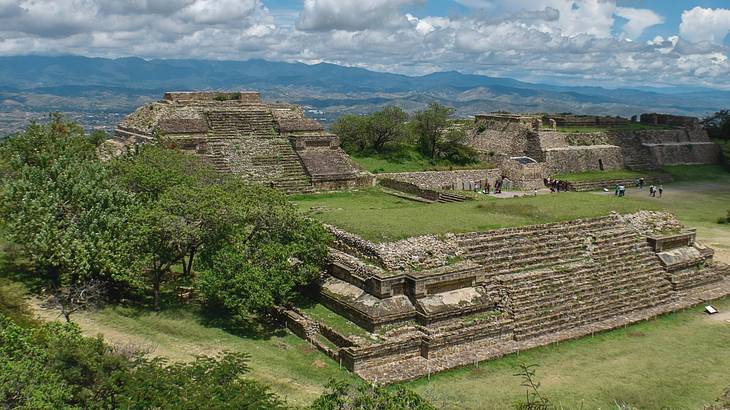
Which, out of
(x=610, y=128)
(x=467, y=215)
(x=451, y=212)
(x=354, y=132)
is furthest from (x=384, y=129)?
(x=467, y=215)

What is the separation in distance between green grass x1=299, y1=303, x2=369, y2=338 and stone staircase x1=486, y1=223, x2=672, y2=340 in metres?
4.00

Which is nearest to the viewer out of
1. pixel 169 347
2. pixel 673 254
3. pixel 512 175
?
pixel 169 347

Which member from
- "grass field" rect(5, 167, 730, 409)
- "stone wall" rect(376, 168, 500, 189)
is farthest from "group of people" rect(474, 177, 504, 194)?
"grass field" rect(5, 167, 730, 409)

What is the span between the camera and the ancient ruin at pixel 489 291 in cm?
1449

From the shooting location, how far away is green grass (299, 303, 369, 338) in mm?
14591

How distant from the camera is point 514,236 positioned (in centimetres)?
1795

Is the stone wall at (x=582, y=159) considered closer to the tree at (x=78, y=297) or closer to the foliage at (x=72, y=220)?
the foliage at (x=72, y=220)

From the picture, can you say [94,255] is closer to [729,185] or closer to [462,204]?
[462,204]

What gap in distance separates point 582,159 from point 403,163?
1206 cm

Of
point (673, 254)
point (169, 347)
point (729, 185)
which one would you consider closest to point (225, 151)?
point (169, 347)

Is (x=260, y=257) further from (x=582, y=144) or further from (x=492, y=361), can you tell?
(x=582, y=144)

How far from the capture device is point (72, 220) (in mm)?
16328

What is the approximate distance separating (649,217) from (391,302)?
11.1m

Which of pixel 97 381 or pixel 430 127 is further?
pixel 430 127
